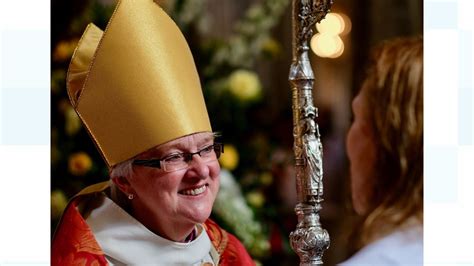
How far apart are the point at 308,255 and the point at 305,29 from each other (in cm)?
25

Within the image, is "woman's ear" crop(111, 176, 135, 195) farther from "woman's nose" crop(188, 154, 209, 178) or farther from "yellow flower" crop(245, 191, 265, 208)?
"yellow flower" crop(245, 191, 265, 208)

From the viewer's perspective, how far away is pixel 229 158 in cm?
159

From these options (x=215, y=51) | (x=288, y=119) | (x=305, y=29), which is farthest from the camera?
(x=288, y=119)

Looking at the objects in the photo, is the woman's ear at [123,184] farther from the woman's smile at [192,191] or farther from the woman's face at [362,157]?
the woman's face at [362,157]

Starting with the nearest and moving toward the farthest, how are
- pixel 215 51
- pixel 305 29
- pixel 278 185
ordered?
pixel 305 29 → pixel 215 51 → pixel 278 185

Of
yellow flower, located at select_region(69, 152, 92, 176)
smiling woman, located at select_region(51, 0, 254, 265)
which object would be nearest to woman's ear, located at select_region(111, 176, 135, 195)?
smiling woman, located at select_region(51, 0, 254, 265)

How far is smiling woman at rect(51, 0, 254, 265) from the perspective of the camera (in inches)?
44.9

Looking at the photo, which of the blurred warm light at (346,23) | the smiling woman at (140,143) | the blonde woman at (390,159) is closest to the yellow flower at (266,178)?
the blonde woman at (390,159)

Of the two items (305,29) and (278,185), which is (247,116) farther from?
(305,29)

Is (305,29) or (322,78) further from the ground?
(305,29)

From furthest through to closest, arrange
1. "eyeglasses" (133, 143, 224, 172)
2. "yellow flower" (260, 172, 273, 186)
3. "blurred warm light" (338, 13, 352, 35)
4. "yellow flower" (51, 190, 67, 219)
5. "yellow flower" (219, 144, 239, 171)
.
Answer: "blurred warm light" (338, 13, 352, 35), "yellow flower" (260, 172, 273, 186), "yellow flower" (219, 144, 239, 171), "yellow flower" (51, 190, 67, 219), "eyeglasses" (133, 143, 224, 172)

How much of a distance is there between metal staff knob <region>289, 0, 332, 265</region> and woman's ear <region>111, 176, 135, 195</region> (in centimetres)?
19

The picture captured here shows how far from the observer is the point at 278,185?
1.88 meters
